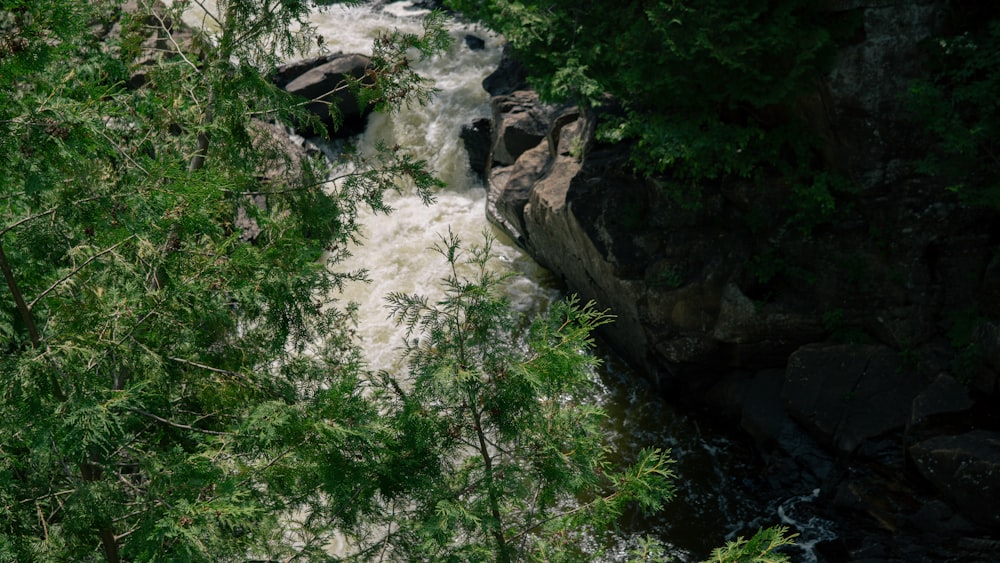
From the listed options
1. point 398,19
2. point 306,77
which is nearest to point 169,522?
point 306,77

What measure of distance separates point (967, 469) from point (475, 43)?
12.8m

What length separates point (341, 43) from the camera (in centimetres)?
1769

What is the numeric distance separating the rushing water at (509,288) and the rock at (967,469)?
4.02 feet

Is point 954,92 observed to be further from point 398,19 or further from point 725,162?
point 398,19

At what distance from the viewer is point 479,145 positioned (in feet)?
49.2

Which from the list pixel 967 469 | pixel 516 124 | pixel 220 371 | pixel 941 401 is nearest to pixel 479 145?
pixel 516 124

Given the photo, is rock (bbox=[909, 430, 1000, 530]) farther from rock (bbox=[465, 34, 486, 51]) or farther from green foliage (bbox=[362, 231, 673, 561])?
rock (bbox=[465, 34, 486, 51])

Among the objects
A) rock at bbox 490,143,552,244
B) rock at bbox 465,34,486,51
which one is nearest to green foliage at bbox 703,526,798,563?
rock at bbox 490,143,552,244

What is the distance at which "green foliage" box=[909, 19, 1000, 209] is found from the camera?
8242 mm

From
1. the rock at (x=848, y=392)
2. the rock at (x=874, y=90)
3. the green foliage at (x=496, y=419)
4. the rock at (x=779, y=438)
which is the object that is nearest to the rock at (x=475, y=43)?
the rock at (x=874, y=90)

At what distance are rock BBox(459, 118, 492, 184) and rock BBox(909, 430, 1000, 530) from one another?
28.9 feet

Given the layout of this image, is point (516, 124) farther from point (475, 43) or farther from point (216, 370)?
point (216, 370)

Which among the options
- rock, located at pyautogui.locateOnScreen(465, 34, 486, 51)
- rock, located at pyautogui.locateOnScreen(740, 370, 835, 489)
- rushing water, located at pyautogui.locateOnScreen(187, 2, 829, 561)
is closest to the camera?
rushing water, located at pyautogui.locateOnScreen(187, 2, 829, 561)

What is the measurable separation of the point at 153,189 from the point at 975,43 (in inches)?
314
